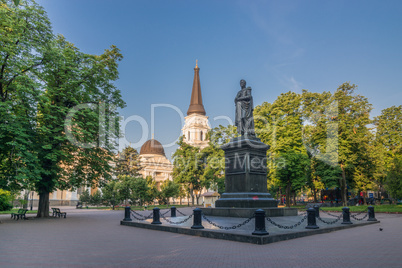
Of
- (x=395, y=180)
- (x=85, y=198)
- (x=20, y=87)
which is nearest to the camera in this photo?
(x=20, y=87)

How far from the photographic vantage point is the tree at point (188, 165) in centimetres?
5484

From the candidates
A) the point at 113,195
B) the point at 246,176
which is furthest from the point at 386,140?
the point at 113,195

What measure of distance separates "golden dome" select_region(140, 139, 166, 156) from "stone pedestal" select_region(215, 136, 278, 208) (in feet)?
284

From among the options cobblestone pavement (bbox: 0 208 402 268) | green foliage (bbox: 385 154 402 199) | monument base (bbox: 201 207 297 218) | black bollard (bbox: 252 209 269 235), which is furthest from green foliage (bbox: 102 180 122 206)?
black bollard (bbox: 252 209 269 235)

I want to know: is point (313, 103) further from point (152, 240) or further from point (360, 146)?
point (152, 240)

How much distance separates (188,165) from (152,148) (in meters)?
49.9

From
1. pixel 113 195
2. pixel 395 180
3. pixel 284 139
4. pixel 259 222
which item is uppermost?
pixel 284 139

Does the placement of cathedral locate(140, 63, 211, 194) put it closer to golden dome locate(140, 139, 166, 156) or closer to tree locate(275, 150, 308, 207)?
golden dome locate(140, 139, 166, 156)

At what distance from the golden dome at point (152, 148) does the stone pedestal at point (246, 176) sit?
86473mm

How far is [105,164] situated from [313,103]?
32038mm

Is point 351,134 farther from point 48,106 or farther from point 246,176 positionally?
point 48,106

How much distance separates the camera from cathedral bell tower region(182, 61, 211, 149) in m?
91.1

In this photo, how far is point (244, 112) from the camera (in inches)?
741

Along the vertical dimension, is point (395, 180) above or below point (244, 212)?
above
